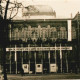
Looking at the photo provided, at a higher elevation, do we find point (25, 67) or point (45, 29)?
point (45, 29)

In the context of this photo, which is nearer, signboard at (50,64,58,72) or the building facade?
signboard at (50,64,58,72)

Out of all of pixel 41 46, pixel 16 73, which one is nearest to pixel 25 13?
pixel 41 46

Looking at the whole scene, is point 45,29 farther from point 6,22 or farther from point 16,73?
point 6,22

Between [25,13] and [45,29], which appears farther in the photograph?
[25,13]

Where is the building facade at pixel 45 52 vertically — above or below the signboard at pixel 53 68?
above

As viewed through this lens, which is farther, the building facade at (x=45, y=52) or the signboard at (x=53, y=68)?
the building facade at (x=45, y=52)

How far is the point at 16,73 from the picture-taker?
41.2 m

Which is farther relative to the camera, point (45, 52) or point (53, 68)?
point (45, 52)

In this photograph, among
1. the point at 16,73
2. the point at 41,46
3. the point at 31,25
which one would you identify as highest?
the point at 31,25

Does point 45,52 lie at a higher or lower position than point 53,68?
higher

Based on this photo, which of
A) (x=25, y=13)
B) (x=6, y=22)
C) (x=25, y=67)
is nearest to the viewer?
(x=6, y=22)

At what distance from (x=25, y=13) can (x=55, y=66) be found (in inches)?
403

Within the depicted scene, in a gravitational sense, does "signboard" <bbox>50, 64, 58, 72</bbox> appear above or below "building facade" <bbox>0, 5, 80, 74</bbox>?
below

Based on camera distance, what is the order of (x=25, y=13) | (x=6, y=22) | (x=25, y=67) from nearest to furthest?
(x=6, y=22)
(x=25, y=67)
(x=25, y=13)
